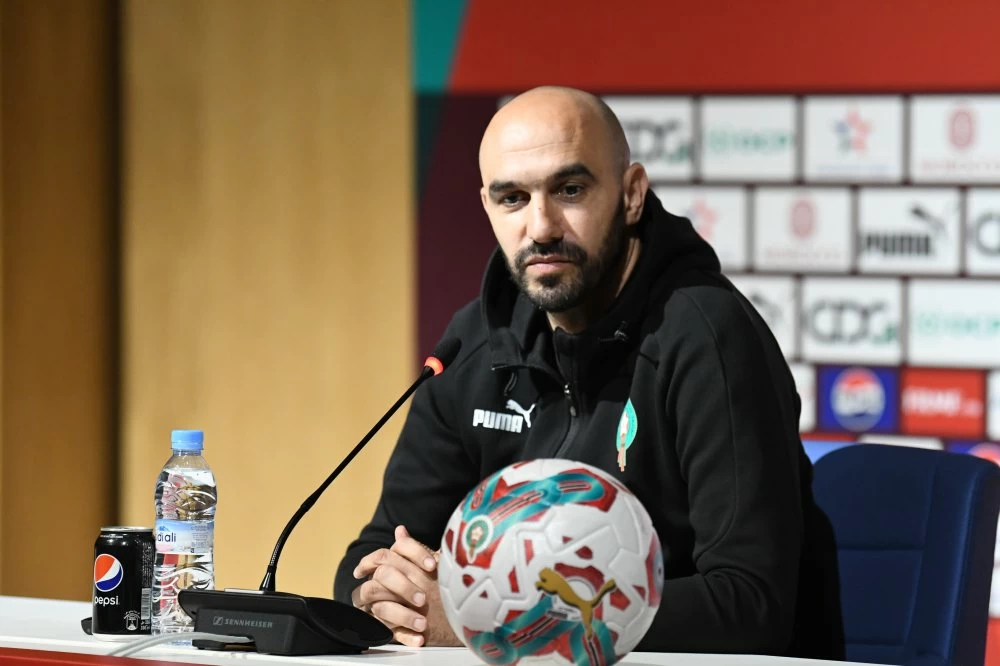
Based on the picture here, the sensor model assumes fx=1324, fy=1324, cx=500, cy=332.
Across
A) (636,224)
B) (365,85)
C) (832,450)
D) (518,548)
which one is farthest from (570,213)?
(365,85)

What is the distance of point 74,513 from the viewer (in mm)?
4055

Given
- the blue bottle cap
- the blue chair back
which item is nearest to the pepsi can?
the blue bottle cap

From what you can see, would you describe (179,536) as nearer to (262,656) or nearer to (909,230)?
(262,656)

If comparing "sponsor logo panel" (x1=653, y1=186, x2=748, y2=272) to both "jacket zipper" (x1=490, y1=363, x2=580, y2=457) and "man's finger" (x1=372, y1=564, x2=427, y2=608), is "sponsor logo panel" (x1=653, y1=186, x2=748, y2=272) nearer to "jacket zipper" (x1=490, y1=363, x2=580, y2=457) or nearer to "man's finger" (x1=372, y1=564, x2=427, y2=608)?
"jacket zipper" (x1=490, y1=363, x2=580, y2=457)

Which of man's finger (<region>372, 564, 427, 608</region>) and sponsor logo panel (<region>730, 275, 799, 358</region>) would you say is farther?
sponsor logo panel (<region>730, 275, 799, 358</region>)

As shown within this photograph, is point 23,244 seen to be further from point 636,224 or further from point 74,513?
point 636,224

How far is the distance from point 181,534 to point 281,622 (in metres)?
0.23

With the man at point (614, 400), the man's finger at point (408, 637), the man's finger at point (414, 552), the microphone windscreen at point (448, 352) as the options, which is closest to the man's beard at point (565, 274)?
the man at point (614, 400)

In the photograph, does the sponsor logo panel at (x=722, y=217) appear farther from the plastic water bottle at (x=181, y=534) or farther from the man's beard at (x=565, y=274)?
the plastic water bottle at (x=181, y=534)

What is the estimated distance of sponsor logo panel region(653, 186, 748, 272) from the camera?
3650 millimetres

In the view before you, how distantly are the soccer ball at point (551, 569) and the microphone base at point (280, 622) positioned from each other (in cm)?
26

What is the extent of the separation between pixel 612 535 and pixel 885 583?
31.9 inches

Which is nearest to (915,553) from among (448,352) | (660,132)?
(448,352)

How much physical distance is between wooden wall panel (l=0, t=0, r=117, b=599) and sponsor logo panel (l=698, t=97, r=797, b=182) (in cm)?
186
